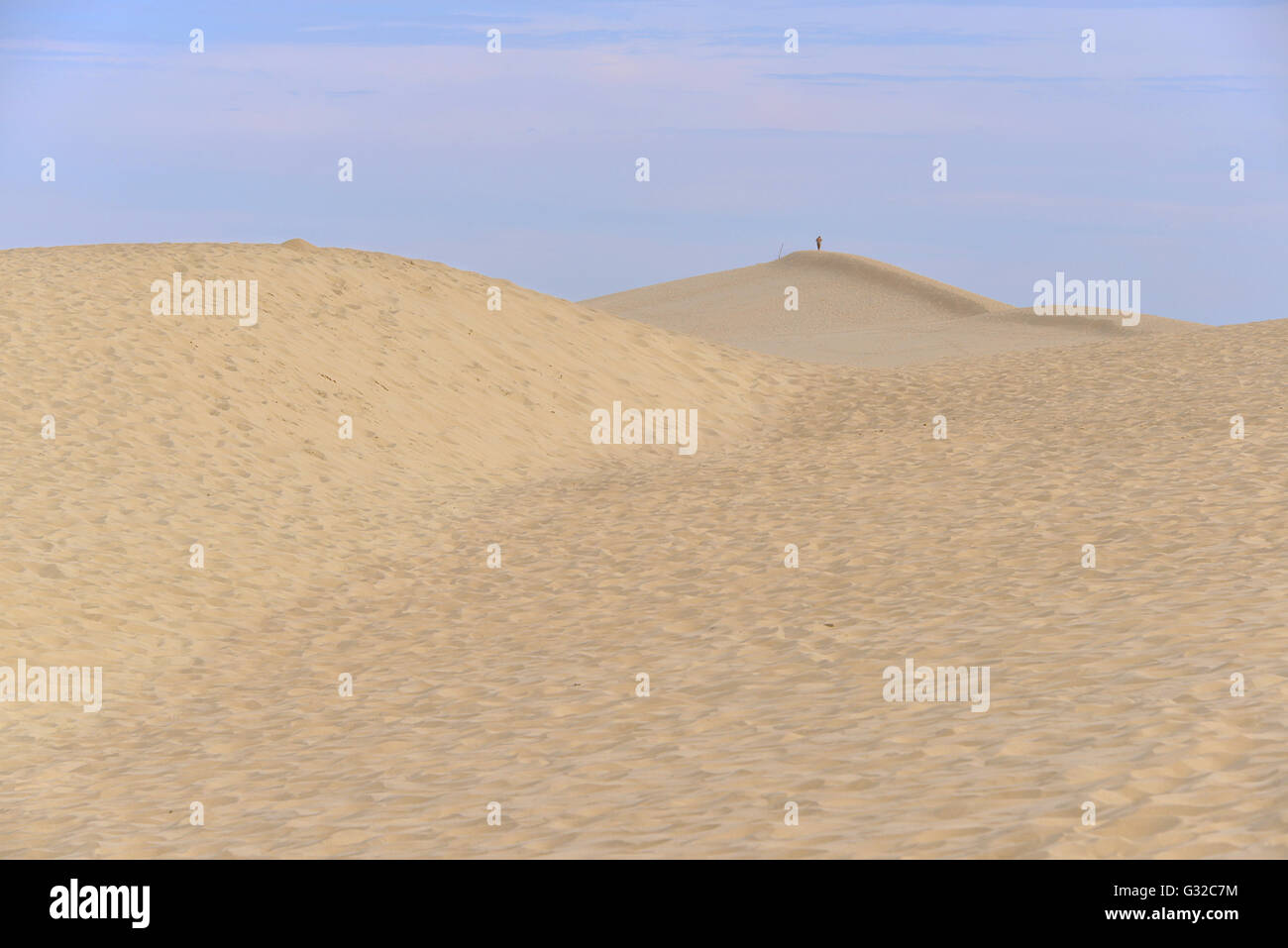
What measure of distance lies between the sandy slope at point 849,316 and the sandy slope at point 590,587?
15.3 meters

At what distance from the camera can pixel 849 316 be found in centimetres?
4834

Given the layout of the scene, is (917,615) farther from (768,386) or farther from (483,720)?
(768,386)

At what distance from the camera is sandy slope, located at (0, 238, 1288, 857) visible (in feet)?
21.2

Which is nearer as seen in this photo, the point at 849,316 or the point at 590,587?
the point at 590,587

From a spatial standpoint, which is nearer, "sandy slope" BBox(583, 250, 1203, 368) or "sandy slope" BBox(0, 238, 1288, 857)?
"sandy slope" BBox(0, 238, 1288, 857)

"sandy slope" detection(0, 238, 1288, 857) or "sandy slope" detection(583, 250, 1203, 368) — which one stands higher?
"sandy slope" detection(583, 250, 1203, 368)

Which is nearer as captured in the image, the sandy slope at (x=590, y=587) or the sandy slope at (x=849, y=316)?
the sandy slope at (x=590, y=587)

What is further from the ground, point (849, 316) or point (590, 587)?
point (849, 316)

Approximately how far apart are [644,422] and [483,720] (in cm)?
1368

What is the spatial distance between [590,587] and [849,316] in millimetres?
37548

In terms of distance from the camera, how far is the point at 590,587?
1243cm

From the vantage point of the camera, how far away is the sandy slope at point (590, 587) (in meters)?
6.47

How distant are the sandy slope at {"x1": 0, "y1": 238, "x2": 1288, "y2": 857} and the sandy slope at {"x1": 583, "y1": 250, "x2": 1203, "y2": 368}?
50.1ft
